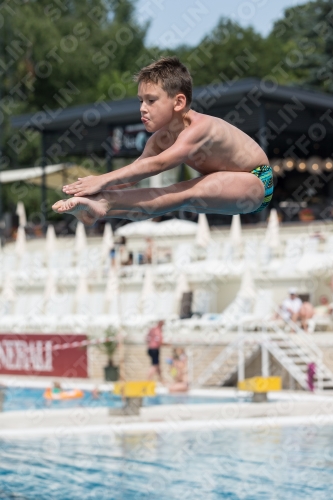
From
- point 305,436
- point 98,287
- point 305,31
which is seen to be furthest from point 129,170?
point 305,31

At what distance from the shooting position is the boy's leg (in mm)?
5992

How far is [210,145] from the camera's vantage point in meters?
6.00

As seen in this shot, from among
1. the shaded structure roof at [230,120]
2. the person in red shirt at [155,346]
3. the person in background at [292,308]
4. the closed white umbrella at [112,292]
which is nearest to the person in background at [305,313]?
the person in background at [292,308]

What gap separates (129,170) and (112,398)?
1543cm

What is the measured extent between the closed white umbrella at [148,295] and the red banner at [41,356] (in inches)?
64.8

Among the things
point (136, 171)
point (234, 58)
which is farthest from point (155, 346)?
point (234, 58)

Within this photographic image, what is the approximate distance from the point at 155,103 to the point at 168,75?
0.61 feet

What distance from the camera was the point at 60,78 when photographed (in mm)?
51531

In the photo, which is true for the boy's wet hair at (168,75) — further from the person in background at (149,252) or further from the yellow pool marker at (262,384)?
the person in background at (149,252)

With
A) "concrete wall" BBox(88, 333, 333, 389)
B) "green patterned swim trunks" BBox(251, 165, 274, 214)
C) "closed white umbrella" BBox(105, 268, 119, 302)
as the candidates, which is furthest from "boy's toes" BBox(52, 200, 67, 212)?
"closed white umbrella" BBox(105, 268, 119, 302)

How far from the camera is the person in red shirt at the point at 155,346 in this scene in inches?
830

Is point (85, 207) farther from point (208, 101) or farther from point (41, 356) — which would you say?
point (208, 101)

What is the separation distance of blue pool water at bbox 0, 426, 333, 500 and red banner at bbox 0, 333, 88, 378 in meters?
8.46

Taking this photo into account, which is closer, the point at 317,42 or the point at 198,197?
the point at 198,197
